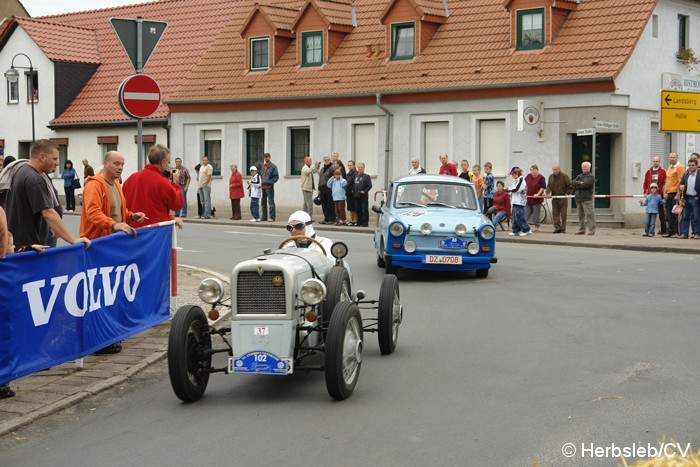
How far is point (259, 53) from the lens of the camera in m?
41.6

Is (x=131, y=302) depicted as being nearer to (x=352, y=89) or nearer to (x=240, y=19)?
(x=352, y=89)

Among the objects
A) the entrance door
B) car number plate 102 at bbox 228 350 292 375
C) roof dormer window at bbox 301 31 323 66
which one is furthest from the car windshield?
roof dormer window at bbox 301 31 323 66

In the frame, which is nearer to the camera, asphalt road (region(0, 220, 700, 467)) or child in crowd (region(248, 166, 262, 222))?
asphalt road (region(0, 220, 700, 467))

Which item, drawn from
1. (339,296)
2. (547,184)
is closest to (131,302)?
(339,296)

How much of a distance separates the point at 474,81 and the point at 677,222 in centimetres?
924

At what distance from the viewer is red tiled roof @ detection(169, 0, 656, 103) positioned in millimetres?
31984

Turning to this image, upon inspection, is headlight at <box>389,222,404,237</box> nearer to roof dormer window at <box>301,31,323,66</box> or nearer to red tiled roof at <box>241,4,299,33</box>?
roof dormer window at <box>301,31,323,66</box>

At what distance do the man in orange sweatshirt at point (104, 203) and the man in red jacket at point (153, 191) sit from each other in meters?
1.28

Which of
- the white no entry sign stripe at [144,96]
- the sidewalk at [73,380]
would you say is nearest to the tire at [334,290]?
the sidewalk at [73,380]

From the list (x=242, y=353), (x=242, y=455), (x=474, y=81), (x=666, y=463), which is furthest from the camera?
(x=474, y=81)

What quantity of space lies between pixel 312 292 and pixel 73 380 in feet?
7.71

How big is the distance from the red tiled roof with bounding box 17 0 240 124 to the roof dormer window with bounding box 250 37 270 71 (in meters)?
4.03

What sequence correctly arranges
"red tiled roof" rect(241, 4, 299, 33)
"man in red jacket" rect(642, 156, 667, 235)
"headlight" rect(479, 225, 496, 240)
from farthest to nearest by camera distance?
"red tiled roof" rect(241, 4, 299, 33) < "man in red jacket" rect(642, 156, 667, 235) < "headlight" rect(479, 225, 496, 240)

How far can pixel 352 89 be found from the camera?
3725 cm
